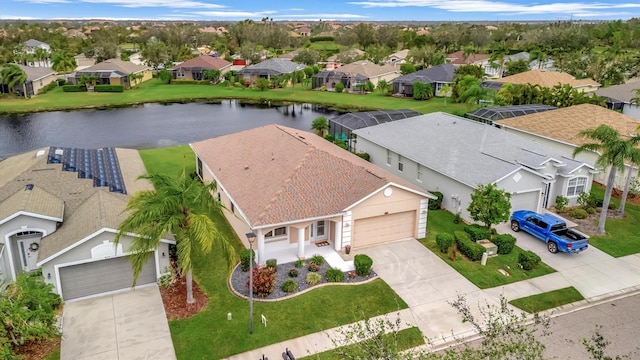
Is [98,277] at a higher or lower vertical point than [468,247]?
higher

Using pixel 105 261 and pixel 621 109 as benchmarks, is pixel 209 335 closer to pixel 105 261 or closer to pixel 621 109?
pixel 105 261

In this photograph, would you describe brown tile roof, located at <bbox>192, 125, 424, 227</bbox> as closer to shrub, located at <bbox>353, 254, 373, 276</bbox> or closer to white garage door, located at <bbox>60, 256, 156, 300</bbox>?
shrub, located at <bbox>353, 254, 373, 276</bbox>

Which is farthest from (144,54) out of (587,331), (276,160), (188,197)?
(587,331)

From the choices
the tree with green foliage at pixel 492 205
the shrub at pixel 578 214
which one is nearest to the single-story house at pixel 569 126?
the shrub at pixel 578 214

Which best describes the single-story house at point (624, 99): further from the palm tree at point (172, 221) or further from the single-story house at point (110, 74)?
the single-story house at point (110, 74)

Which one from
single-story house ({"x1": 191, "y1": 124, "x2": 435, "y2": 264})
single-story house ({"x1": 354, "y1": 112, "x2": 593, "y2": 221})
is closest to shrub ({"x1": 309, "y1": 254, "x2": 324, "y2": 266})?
single-story house ({"x1": 191, "y1": 124, "x2": 435, "y2": 264})

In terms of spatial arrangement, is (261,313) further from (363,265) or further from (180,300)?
(363,265)

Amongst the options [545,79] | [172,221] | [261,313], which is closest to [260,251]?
[261,313]
